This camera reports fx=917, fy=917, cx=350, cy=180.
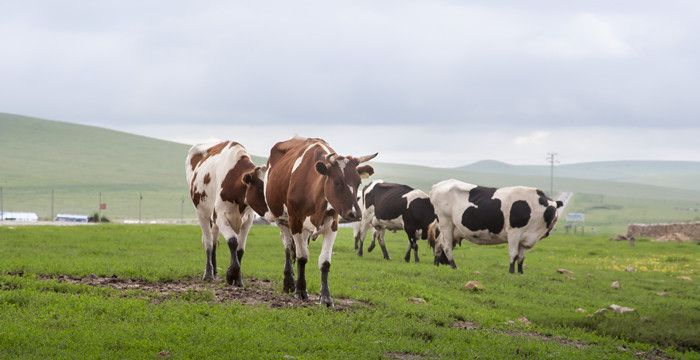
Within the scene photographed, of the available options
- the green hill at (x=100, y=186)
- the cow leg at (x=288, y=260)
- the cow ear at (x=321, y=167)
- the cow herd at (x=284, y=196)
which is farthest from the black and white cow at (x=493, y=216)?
the green hill at (x=100, y=186)

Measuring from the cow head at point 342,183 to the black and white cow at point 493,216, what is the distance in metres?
13.4

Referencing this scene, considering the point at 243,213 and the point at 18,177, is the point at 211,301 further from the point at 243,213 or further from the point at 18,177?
the point at 18,177

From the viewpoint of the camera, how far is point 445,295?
20.2 metres

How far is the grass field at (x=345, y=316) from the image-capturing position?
1263 centimetres

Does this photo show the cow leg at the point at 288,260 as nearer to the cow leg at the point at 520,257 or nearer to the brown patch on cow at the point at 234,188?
the brown patch on cow at the point at 234,188

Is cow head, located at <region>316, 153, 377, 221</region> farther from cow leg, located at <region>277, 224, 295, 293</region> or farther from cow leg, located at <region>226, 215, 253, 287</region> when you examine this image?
cow leg, located at <region>226, 215, 253, 287</region>

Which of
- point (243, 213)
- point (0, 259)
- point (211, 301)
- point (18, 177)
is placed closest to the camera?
point (211, 301)

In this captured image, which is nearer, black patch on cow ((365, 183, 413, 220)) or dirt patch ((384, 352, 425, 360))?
dirt patch ((384, 352, 425, 360))

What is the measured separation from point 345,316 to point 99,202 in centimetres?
12661

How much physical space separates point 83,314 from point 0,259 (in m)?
9.84

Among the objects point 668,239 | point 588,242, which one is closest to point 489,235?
point 588,242

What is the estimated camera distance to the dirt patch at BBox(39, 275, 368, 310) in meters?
16.6

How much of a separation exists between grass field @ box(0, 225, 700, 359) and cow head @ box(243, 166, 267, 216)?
1.72 m

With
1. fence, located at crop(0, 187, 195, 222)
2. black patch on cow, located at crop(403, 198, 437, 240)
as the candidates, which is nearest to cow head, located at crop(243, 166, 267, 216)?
black patch on cow, located at crop(403, 198, 437, 240)
